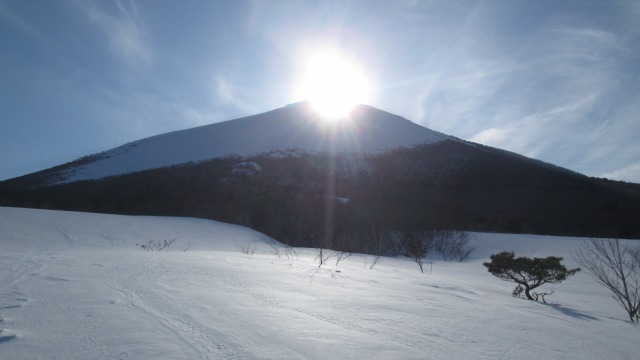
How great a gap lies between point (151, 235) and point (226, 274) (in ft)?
36.7

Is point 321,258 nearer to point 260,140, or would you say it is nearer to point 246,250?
point 246,250

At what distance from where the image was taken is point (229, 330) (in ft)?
8.38

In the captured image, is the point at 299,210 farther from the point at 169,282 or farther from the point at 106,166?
the point at 106,166

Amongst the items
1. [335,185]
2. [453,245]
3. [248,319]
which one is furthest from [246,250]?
[335,185]

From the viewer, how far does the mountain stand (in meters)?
27.1

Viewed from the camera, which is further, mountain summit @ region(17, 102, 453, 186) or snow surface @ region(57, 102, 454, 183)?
snow surface @ region(57, 102, 454, 183)

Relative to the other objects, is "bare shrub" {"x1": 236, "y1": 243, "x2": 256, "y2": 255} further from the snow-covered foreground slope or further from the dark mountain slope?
the snow-covered foreground slope

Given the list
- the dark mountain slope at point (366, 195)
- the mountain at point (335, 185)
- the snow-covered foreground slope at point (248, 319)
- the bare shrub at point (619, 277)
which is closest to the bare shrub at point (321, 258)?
the snow-covered foreground slope at point (248, 319)

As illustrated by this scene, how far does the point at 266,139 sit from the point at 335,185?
851 inches

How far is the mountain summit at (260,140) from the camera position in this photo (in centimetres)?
5366

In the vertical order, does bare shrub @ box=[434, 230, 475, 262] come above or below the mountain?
below

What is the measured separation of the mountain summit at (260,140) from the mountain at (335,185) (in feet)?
0.87

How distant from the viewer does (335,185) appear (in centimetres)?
4003

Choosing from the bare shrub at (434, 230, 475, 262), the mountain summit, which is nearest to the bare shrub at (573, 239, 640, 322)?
the bare shrub at (434, 230, 475, 262)
